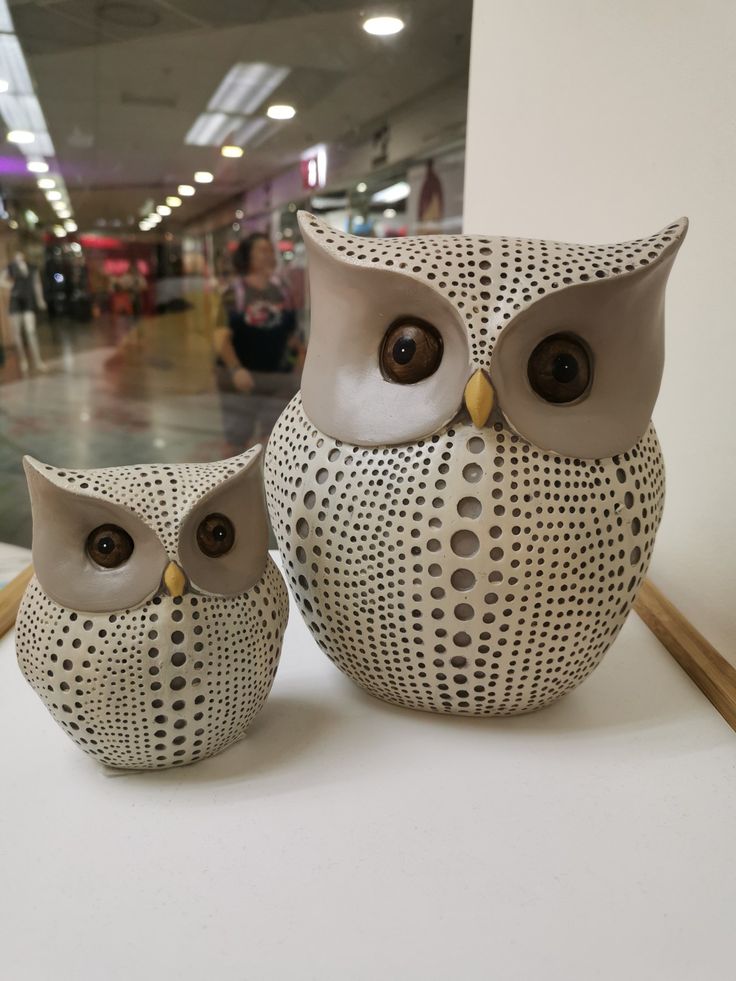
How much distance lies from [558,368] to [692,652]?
15.5 inches

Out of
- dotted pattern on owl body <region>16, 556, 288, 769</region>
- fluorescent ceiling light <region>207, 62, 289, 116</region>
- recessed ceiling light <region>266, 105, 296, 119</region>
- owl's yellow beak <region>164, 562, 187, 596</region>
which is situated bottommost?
dotted pattern on owl body <region>16, 556, 288, 769</region>

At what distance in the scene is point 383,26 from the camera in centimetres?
160

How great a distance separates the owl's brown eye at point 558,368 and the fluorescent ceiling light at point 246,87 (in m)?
1.26

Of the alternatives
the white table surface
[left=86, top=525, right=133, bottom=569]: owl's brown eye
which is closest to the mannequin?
the white table surface

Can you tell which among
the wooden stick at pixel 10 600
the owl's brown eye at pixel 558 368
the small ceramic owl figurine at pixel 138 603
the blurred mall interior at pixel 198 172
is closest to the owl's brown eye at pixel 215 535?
the small ceramic owl figurine at pixel 138 603

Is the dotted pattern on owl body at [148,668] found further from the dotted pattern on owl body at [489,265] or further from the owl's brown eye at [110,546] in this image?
the dotted pattern on owl body at [489,265]

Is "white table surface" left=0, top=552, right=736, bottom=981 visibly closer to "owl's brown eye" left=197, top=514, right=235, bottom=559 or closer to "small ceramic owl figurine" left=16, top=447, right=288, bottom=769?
"small ceramic owl figurine" left=16, top=447, right=288, bottom=769

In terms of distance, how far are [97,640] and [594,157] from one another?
0.97 metres

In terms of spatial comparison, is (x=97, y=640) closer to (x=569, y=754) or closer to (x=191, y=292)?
(x=569, y=754)

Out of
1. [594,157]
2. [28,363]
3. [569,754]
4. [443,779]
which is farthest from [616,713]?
[28,363]

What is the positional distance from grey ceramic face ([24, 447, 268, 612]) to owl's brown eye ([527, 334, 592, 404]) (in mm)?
235

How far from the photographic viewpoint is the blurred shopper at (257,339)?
5.80 feet

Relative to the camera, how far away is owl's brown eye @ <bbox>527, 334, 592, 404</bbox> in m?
0.63

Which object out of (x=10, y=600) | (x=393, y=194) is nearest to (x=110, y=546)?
(x=10, y=600)
